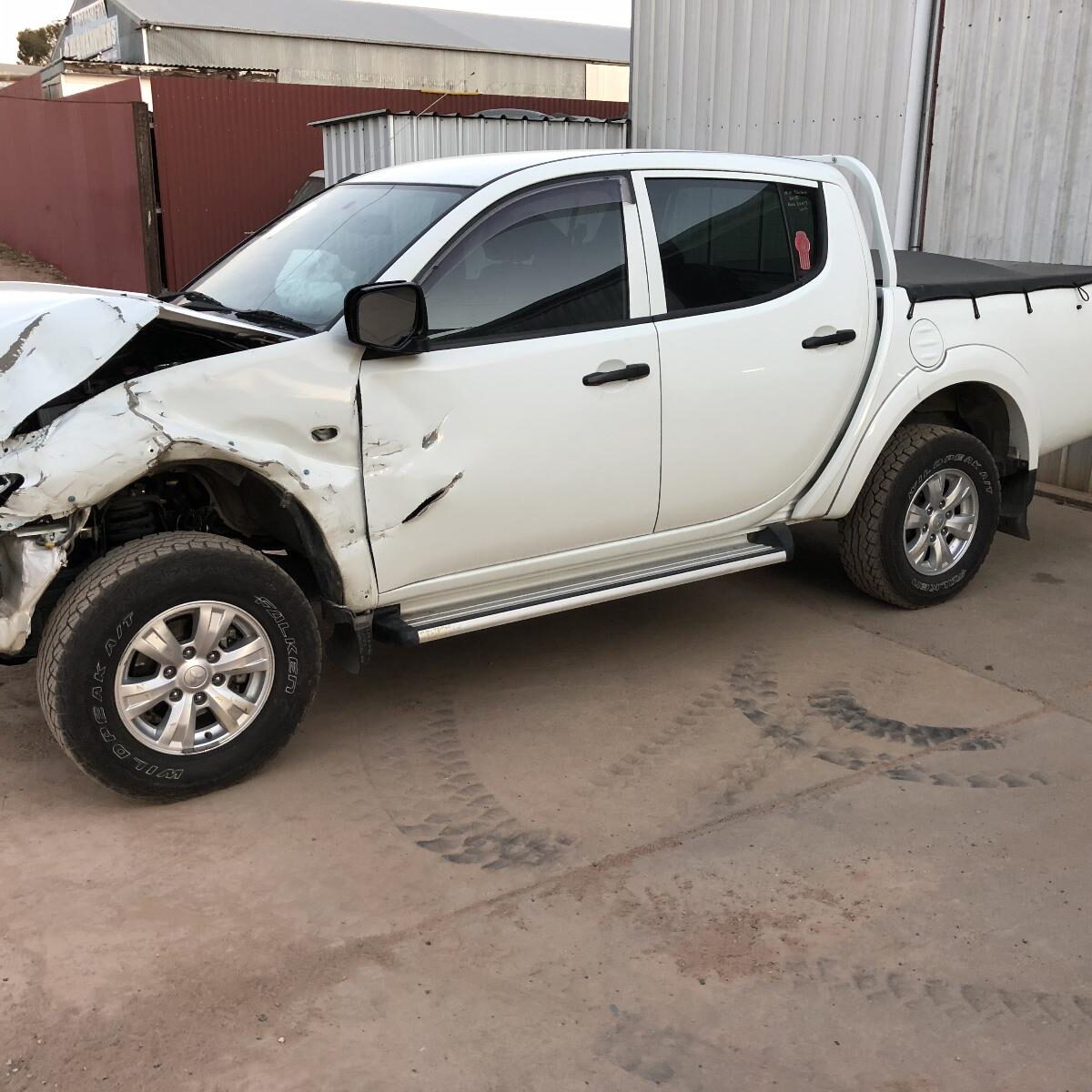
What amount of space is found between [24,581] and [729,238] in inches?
110

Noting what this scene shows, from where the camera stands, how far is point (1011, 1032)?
281 cm

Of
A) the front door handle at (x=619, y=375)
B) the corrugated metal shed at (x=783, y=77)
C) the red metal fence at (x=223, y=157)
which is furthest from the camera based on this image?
the red metal fence at (x=223, y=157)

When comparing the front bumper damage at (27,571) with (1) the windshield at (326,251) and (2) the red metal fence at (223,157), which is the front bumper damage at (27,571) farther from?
(2) the red metal fence at (223,157)

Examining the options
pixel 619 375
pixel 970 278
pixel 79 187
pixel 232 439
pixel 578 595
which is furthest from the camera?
pixel 79 187

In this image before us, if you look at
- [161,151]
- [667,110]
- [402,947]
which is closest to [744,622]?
[402,947]

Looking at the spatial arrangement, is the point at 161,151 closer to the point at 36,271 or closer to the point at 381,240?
the point at 36,271

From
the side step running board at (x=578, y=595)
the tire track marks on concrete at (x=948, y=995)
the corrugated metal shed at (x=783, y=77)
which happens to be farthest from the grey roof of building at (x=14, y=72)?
the tire track marks on concrete at (x=948, y=995)

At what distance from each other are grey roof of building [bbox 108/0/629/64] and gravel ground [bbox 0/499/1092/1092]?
98.1ft

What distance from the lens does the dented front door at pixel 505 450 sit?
3.86 m

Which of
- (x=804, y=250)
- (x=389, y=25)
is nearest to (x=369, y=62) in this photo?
(x=389, y=25)

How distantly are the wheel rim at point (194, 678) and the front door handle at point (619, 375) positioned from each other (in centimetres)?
140

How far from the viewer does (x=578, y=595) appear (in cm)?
436

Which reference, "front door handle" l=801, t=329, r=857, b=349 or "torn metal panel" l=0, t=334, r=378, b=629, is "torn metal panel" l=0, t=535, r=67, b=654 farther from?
"front door handle" l=801, t=329, r=857, b=349

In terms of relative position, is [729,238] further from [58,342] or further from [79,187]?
[79,187]
